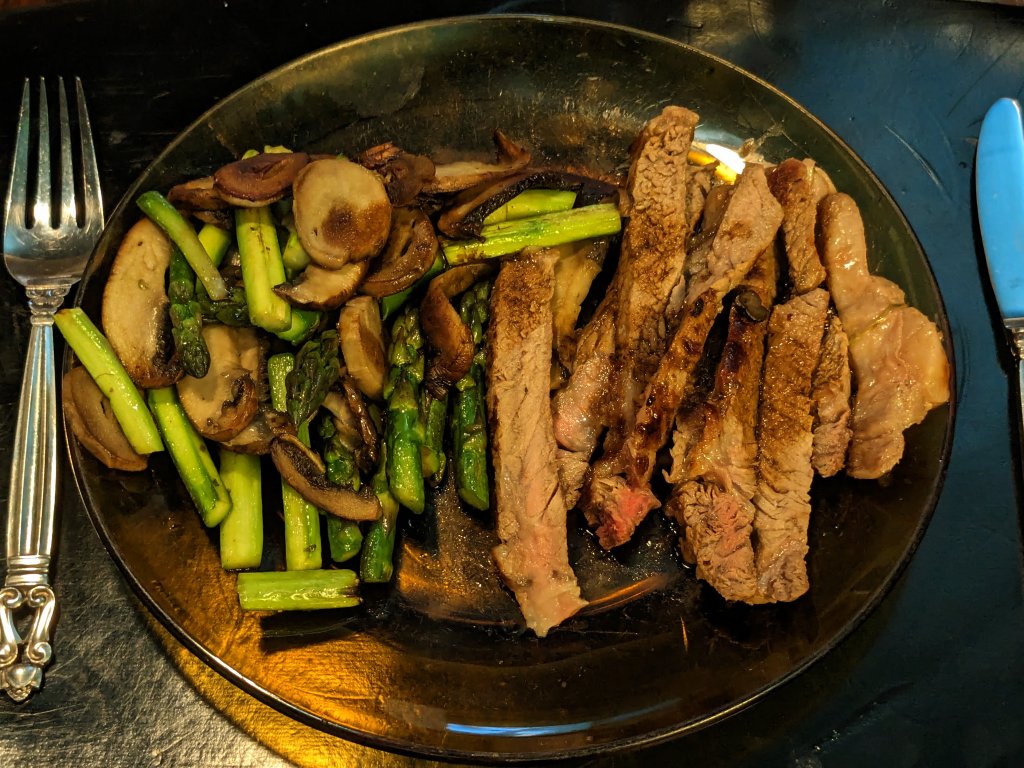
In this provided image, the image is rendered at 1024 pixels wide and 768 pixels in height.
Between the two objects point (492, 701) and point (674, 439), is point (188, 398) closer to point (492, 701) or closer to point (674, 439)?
point (492, 701)

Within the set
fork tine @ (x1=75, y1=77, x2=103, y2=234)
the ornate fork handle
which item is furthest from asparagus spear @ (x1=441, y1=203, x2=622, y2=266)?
the ornate fork handle

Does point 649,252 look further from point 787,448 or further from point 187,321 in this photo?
point 187,321

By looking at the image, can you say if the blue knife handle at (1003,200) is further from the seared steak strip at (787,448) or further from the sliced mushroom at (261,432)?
the sliced mushroom at (261,432)

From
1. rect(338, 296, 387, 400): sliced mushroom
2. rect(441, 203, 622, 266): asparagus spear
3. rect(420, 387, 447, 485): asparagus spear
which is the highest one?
rect(441, 203, 622, 266): asparagus spear

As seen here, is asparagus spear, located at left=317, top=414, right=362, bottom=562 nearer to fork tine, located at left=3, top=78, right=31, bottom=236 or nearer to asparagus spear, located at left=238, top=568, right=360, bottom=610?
asparagus spear, located at left=238, top=568, right=360, bottom=610

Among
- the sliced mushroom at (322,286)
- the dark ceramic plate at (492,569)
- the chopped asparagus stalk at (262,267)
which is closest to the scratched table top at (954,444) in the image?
the dark ceramic plate at (492,569)

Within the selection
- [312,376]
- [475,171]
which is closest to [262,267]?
[312,376]

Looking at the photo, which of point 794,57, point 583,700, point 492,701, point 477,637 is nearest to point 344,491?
point 477,637
